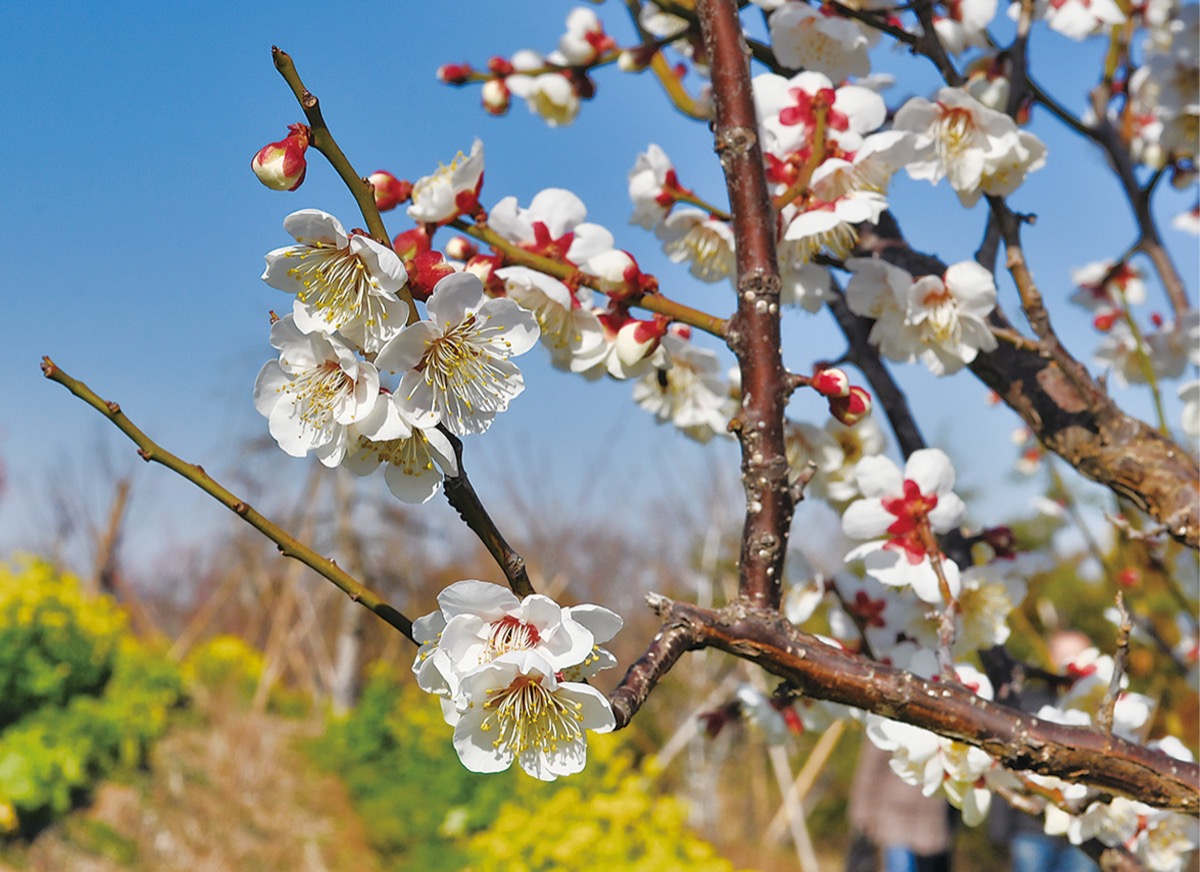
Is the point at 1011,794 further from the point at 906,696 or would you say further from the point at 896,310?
the point at 896,310

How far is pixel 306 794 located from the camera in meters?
6.56

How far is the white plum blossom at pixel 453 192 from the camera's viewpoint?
990 mm

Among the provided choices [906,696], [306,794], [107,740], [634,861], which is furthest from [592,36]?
[306,794]

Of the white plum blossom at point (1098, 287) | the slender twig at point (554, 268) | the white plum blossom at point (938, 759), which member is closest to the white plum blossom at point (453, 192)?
the slender twig at point (554, 268)

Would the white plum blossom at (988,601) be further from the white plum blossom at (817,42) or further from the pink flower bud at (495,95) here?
the pink flower bud at (495,95)

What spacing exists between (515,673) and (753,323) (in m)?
0.39

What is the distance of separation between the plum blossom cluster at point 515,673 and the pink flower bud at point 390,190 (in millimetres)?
529

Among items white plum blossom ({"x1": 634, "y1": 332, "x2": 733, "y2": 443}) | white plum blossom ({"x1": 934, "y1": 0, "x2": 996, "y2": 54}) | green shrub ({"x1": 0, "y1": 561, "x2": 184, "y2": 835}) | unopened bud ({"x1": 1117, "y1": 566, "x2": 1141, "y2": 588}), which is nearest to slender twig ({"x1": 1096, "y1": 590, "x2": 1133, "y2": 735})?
white plum blossom ({"x1": 634, "y1": 332, "x2": 733, "y2": 443})

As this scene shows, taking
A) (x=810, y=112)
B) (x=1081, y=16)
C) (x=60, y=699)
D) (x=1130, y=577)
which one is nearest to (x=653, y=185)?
(x=810, y=112)

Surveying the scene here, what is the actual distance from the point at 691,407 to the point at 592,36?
833 millimetres

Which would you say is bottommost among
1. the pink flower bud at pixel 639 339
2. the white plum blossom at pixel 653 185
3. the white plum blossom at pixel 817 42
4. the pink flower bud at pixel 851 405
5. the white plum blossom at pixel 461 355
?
the white plum blossom at pixel 461 355

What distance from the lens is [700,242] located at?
127 centimetres

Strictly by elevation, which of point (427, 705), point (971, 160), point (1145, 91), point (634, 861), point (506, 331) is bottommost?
point (506, 331)

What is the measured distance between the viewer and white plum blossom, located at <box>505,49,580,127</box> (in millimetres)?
1724
